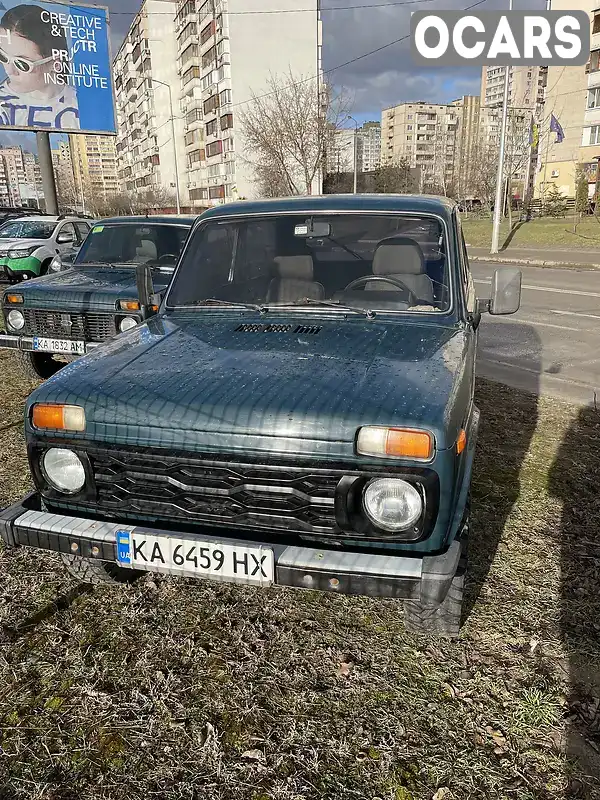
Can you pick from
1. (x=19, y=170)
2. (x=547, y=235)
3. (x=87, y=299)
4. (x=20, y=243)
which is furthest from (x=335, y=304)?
(x=19, y=170)

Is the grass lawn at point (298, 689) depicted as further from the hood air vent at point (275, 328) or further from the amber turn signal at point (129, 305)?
the amber turn signal at point (129, 305)

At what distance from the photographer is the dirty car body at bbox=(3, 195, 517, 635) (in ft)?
7.38

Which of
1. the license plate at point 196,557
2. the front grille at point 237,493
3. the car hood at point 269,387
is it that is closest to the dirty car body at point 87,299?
the car hood at point 269,387

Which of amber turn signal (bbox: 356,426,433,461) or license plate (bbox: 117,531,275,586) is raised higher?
amber turn signal (bbox: 356,426,433,461)

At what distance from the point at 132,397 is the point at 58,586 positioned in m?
1.48

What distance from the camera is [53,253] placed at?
50.2 feet

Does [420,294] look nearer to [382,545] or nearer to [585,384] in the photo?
[382,545]

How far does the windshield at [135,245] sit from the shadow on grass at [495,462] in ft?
13.0

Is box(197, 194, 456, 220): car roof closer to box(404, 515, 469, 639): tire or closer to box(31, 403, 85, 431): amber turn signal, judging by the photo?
box(31, 403, 85, 431): amber turn signal

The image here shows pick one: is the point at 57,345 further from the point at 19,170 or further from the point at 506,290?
the point at 19,170

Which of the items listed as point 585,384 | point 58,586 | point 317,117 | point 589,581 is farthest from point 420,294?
point 317,117

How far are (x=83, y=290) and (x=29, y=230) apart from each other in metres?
11.6

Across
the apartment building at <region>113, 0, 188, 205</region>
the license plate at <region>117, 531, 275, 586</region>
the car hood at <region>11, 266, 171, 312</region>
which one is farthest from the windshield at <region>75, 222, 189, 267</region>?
the apartment building at <region>113, 0, 188, 205</region>

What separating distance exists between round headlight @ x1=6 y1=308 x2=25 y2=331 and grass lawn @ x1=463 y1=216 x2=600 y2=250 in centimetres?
2261
